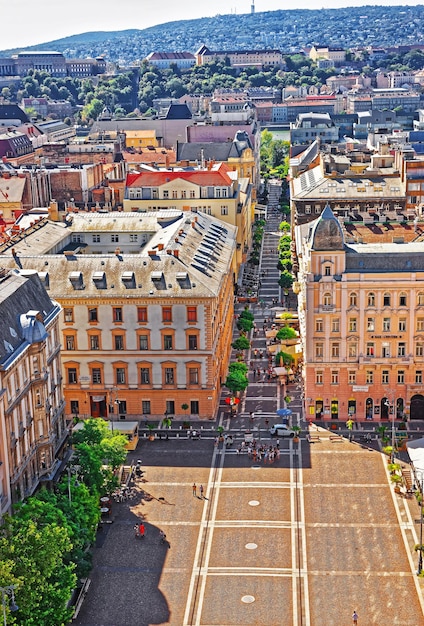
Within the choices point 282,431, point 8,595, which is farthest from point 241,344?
point 8,595

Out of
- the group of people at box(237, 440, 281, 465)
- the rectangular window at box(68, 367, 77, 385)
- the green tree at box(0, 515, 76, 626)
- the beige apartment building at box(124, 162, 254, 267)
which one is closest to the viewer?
the green tree at box(0, 515, 76, 626)

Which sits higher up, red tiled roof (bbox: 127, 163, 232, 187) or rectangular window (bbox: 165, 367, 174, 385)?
red tiled roof (bbox: 127, 163, 232, 187)

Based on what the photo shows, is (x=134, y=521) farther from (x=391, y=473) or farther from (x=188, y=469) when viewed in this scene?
(x=391, y=473)

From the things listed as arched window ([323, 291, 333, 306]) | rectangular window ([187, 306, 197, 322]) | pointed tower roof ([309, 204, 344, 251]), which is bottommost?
rectangular window ([187, 306, 197, 322])

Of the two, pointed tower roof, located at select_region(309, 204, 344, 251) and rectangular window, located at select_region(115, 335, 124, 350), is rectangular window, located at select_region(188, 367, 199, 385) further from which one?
pointed tower roof, located at select_region(309, 204, 344, 251)

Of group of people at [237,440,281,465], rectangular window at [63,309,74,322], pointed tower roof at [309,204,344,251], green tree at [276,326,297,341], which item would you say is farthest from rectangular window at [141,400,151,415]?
green tree at [276,326,297,341]

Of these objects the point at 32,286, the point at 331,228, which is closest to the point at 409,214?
the point at 331,228

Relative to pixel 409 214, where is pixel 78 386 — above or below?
below
